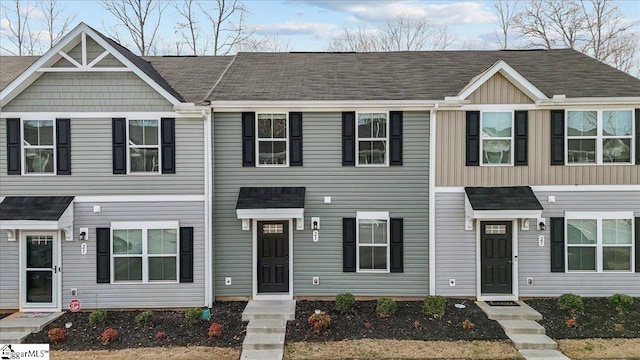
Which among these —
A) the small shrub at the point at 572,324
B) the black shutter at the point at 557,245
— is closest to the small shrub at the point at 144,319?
the small shrub at the point at 572,324

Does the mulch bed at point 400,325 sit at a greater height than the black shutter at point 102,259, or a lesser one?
lesser

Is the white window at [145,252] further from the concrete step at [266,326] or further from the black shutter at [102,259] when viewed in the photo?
the concrete step at [266,326]

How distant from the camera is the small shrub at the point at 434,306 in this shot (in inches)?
388

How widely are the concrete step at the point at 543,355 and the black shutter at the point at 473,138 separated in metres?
4.60

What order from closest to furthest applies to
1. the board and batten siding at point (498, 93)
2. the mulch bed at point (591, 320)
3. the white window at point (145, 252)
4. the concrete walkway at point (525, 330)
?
the concrete walkway at point (525, 330) → the mulch bed at point (591, 320) → the white window at point (145, 252) → the board and batten siding at point (498, 93)

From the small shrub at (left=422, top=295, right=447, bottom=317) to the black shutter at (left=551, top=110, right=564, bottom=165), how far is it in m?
4.68

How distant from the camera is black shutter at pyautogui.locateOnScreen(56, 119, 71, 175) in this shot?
1044 centimetres

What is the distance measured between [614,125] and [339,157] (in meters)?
7.17

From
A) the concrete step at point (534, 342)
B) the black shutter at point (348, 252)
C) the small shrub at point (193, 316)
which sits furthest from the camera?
the black shutter at point (348, 252)

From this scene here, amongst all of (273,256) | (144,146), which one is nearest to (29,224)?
(144,146)

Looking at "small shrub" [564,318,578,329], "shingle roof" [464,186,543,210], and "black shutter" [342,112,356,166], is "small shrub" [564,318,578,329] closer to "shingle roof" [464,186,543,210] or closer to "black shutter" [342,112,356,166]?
"shingle roof" [464,186,543,210]

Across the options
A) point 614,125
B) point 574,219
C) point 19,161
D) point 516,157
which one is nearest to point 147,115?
point 19,161

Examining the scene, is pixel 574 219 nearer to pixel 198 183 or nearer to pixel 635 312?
pixel 635 312

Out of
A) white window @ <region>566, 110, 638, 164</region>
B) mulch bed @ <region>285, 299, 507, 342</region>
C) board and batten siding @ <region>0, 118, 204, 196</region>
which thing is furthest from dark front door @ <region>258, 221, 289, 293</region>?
white window @ <region>566, 110, 638, 164</region>
